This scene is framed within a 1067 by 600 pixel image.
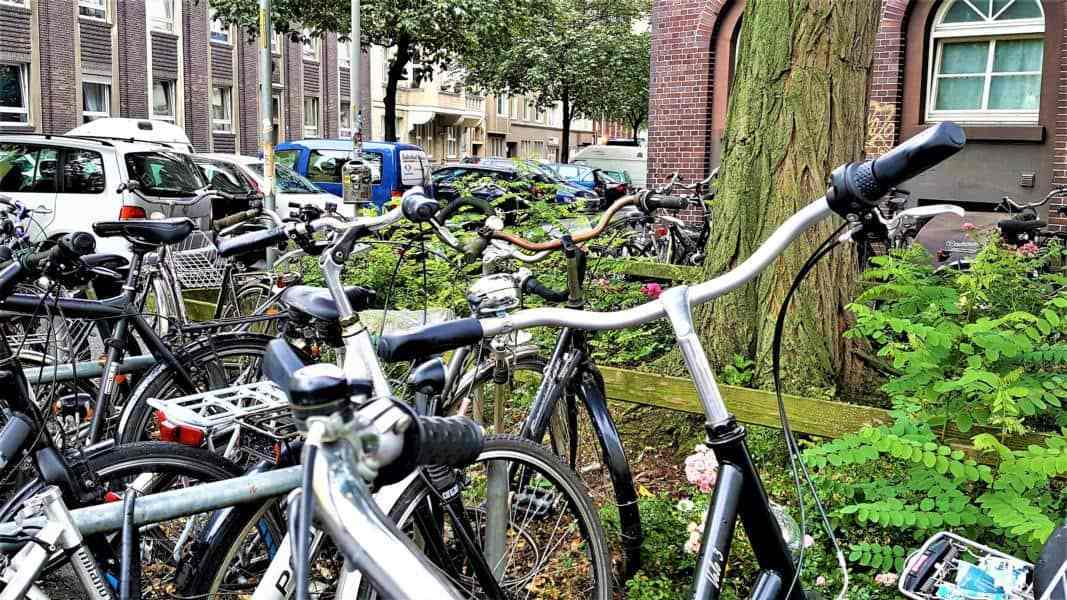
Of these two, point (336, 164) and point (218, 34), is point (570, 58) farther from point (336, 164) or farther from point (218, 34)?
point (336, 164)

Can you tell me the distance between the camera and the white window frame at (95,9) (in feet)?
92.1

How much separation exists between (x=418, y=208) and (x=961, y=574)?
1.87m

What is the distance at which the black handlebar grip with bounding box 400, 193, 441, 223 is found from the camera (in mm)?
3152

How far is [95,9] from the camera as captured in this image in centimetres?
2853

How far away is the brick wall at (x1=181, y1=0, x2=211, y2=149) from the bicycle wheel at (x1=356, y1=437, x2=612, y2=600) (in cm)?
3131

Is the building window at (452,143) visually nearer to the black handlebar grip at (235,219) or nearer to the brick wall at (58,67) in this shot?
the brick wall at (58,67)

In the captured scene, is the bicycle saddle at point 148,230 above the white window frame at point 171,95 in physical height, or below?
below

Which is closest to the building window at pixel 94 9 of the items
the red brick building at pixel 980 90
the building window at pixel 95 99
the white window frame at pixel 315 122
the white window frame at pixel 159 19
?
the white window frame at pixel 159 19

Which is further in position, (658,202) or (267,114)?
(267,114)

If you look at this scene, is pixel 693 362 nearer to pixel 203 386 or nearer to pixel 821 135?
pixel 203 386

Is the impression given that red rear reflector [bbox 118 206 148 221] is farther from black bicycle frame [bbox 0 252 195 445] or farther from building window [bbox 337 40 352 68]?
building window [bbox 337 40 352 68]

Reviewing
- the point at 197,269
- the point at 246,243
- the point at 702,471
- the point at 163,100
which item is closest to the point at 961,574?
the point at 702,471

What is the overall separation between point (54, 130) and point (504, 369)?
27.6m

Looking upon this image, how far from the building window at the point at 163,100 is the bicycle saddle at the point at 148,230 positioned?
28.6 m
